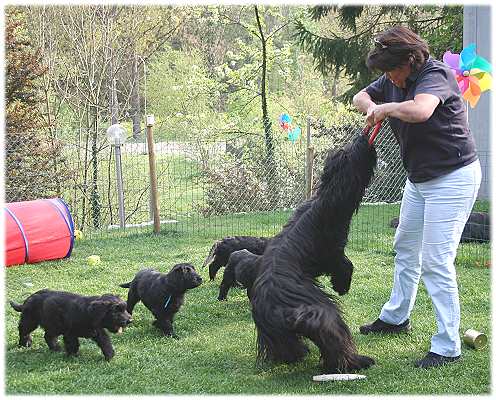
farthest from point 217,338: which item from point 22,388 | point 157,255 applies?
point 157,255

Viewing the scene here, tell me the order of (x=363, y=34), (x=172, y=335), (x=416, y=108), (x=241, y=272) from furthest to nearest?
(x=363, y=34) → (x=241, y=272) → (x=172, y=335) → (x=416, y=108)

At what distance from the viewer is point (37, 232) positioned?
280 inches

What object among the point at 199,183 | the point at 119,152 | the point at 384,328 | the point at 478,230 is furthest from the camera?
the point at 199,183

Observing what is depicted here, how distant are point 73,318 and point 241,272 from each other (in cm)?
142

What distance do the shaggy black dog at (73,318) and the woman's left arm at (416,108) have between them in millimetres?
2073

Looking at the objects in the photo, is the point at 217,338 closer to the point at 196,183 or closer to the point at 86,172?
the point at 196,183

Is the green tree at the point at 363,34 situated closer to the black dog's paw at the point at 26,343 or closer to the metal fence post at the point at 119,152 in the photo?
the metal fence post at the point at 119,152

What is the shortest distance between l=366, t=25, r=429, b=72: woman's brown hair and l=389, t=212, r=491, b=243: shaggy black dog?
4.46 m

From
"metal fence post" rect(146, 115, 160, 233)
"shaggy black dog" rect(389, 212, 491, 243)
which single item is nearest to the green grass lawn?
"shaggy black dog" rect(389, 212, 491, 243)

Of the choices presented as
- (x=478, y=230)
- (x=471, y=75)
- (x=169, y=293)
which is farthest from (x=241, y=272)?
(x=478, y=230)

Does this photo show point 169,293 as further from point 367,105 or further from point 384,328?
point 367,105

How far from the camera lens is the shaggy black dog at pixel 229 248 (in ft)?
20.3

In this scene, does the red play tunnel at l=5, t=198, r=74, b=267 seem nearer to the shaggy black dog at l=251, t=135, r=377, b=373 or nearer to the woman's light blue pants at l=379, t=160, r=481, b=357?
the shaggy black dog at l=251, t=135, r=377, b=373

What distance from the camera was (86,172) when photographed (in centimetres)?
1119
